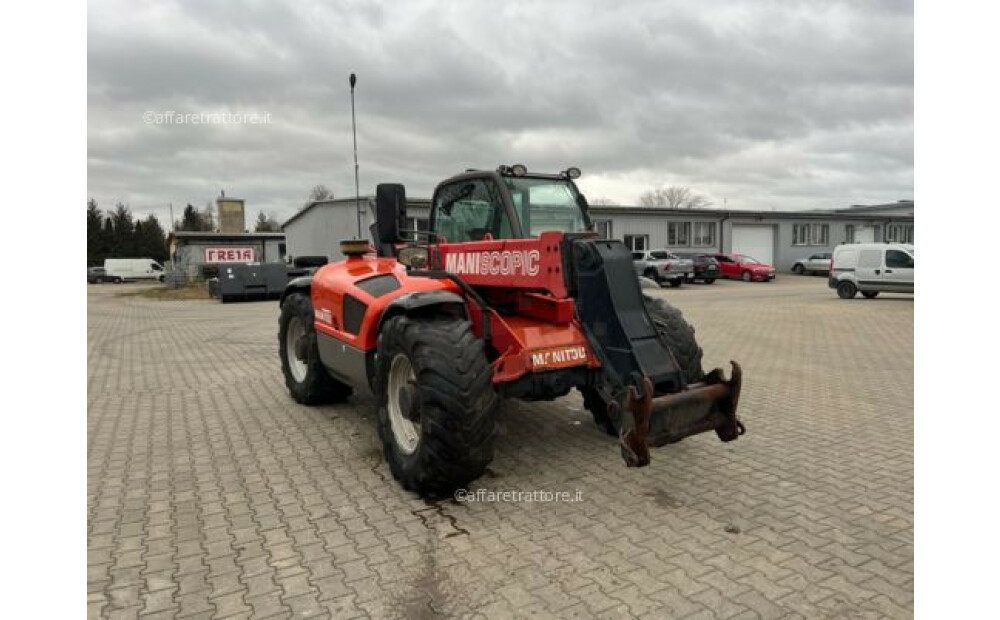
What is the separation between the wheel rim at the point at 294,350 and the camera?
7.02 meters

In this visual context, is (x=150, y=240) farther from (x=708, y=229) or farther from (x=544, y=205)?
(x=544, y=205)

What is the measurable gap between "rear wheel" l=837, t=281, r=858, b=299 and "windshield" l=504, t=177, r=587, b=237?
1777 cm

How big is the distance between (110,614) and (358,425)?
10.1 ft

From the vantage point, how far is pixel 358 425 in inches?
233

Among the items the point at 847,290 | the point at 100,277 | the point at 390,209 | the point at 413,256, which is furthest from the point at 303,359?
the point at 100,277

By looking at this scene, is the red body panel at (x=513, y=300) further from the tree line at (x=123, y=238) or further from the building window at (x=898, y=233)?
the tree line at (x=123, y=238)

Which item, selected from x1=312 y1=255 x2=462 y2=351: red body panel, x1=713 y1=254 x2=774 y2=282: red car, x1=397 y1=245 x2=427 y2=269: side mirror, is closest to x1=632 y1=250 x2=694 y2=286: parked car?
x1=713 y1=254 x2=774 y2=282: red car

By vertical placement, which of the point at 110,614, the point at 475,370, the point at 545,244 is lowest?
the point at 110,614

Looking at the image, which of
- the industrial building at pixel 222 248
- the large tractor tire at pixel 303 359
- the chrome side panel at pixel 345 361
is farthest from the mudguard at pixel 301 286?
the industrial building at pixel 222 248

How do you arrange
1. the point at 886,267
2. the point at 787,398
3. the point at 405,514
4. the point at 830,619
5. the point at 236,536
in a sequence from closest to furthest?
the point at 830,619, the point at 236,536, the point at 405,514, the point at 787,398, the point at 886,267

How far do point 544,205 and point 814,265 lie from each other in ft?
117

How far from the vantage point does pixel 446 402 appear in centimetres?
369

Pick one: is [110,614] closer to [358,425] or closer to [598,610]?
[598,610]

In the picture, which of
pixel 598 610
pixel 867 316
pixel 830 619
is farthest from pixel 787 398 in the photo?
pixel 867 316
